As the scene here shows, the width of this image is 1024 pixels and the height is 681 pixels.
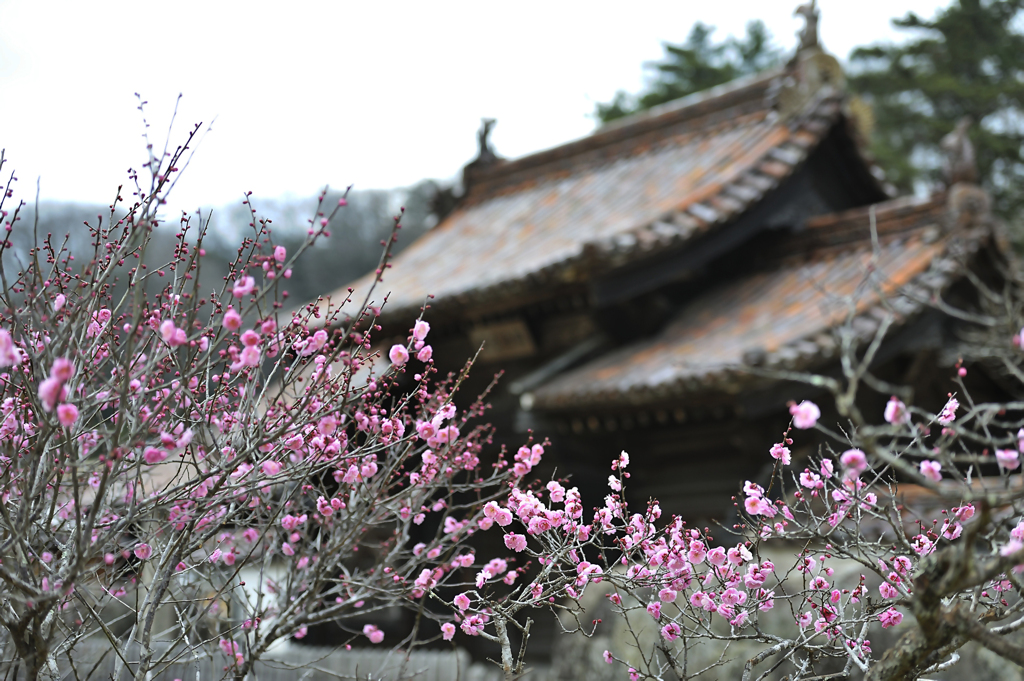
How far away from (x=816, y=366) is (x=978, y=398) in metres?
3.11

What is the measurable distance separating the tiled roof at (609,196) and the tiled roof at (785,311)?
0.67m

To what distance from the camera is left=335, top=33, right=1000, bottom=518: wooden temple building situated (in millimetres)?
4941

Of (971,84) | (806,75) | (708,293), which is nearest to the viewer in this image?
(708,293)

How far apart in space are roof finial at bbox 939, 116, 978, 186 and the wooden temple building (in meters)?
0.10

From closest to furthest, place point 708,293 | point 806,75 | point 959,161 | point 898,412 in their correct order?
point 898,412 → point 959,161 → point 708,293 → point 806,75

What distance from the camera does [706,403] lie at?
4.68 m

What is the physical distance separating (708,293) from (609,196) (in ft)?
6.00

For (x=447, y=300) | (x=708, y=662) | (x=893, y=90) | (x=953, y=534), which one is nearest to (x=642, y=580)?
(x=953, y=534)

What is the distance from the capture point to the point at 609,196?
7.86 metres

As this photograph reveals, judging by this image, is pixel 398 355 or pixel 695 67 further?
pixel 695 67

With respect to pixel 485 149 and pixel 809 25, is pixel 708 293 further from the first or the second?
pixel 485 149

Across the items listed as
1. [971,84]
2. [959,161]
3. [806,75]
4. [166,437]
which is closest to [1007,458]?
[166,437]

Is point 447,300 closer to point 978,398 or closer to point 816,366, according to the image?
point 816,366

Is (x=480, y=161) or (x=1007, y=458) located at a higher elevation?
(x=480, y=161)
